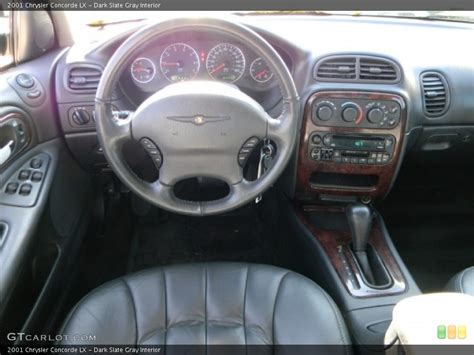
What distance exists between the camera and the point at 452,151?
2023 mm

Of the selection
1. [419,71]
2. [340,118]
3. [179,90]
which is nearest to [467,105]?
[419,71]

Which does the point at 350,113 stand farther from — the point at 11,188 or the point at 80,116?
the point at 11,188

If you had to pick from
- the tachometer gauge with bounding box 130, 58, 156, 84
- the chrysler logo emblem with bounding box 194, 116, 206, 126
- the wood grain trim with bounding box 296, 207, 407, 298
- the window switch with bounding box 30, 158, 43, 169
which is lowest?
the wood grain trim with bounding box 296, 207, 407, 298

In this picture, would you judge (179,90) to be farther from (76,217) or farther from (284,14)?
(284,14)

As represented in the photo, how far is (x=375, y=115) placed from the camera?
1598 millimetres

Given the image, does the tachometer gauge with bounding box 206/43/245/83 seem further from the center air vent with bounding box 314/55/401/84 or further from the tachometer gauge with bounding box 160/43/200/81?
the center air vent with bounding box 314/55/401/84

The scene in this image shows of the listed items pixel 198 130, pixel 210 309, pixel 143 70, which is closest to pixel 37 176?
pixel 143 70

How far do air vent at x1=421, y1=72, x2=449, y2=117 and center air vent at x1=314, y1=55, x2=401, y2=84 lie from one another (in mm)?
246

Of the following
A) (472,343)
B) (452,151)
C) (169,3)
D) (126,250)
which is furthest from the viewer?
(126,250)

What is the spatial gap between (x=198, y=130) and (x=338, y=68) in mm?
549

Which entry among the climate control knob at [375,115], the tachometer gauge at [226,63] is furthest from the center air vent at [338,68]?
the tachometer gauge at [226,63]

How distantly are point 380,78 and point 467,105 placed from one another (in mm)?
441

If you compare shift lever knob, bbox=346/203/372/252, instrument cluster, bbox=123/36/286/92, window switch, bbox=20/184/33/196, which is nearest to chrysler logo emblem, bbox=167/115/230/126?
instrument cluster, bbox=123/36/286/92

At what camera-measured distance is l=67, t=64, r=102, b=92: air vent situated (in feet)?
5.32
